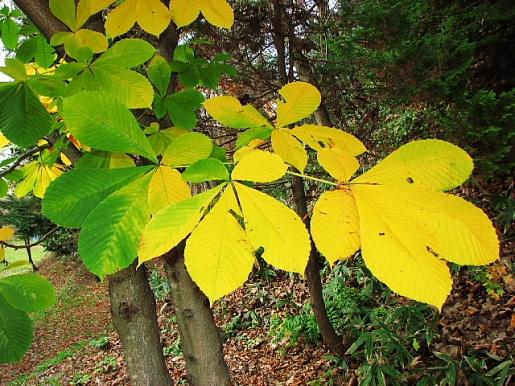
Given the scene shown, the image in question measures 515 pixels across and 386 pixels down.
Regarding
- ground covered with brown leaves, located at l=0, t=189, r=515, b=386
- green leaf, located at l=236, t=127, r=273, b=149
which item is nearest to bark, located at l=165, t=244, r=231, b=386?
green leaf, located at l=236, t=127, r=273, b=149

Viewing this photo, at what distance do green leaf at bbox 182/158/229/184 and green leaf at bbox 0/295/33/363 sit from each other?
45cm

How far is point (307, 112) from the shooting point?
609mm

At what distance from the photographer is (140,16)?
0.76 meters

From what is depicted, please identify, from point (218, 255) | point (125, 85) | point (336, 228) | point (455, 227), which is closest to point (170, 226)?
point (218, 255)

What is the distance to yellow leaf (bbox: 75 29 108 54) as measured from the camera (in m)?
0.81

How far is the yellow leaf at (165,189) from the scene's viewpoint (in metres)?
0.45

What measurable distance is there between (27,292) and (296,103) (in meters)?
0.57

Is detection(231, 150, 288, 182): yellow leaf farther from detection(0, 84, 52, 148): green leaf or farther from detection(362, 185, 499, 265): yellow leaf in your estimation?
detection(0, 84, 52, 148): green leaf

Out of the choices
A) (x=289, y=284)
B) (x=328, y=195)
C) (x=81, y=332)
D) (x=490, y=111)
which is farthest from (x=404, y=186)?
(x=81, y=332)

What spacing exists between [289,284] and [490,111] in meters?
3.90

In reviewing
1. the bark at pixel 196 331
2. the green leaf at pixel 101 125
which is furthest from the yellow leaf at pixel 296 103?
the bark at pixel 196 331

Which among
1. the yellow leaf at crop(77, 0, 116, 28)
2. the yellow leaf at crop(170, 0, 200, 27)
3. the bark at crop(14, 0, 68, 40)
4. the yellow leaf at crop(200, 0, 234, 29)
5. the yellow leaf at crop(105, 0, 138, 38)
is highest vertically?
the bark at crop(14, 0, 68, 40)

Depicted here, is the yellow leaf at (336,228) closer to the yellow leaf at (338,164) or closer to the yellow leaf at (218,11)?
the yellow leaf at (338,164)

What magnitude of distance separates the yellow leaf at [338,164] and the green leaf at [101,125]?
22 cm
